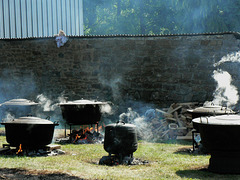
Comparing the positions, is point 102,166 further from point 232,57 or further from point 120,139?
point 232,57

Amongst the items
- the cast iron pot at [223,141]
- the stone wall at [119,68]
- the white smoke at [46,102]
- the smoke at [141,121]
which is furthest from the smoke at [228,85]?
the cast iron pot at [223,141]

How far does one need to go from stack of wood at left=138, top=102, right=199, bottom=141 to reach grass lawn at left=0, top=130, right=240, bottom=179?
1999 mm

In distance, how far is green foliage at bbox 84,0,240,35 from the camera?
937 inches

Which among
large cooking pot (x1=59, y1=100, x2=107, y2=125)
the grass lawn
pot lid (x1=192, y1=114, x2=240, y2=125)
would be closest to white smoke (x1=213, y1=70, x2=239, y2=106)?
the grass lawn

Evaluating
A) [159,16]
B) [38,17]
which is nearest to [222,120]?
[38,17]

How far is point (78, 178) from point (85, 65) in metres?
9.38

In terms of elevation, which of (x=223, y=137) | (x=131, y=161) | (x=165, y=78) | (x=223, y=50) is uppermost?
(x=223, y=50)

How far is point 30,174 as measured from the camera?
688cm

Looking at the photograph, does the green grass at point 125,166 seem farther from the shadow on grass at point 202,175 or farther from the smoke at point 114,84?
the smoke at point 114,84

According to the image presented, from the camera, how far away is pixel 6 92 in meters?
16.5

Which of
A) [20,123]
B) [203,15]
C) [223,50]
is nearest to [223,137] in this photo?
[20,123]

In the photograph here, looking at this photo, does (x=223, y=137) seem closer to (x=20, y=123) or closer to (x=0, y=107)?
(x=20, y=123)

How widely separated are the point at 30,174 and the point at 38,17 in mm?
17900

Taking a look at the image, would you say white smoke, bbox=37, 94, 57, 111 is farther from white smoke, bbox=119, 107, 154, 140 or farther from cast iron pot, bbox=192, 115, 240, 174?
cast iron pot, bbox=192, 115, 240, 174
